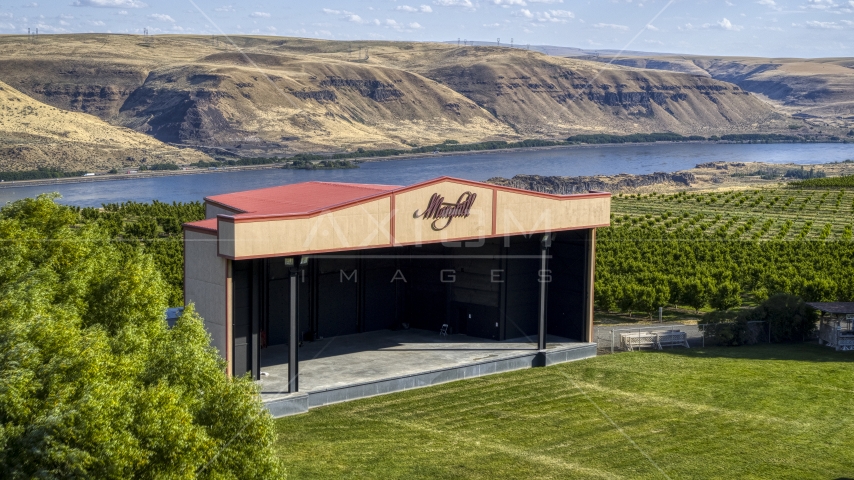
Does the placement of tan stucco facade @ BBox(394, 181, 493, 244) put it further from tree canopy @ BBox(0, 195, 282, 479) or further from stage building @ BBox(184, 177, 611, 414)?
tree canopy @ BBox(0, 195, 282, 479)

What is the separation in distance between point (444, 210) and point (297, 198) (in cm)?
436

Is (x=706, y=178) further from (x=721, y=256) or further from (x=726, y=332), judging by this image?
(x=726, y=332)

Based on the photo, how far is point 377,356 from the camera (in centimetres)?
2773

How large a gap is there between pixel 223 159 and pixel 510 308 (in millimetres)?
138075

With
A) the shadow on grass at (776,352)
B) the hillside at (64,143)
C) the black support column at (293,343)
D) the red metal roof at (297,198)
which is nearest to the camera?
the black support column at (293,343)

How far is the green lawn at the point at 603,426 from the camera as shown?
767 inches

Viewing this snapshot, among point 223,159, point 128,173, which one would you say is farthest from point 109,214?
point 223,159

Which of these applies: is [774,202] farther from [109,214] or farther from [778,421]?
[778,421]

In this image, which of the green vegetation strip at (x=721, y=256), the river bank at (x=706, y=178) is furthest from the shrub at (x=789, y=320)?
the river bank at (x=706, y=178)

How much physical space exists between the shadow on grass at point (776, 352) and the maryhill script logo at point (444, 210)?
8.71m

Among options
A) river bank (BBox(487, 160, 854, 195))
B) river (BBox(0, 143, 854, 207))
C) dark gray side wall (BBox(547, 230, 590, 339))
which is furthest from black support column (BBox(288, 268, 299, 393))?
river (BBox(0, 143, 854, 207))

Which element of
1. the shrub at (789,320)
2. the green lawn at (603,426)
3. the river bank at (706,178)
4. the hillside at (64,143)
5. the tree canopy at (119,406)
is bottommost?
the green lawn at (603,426)

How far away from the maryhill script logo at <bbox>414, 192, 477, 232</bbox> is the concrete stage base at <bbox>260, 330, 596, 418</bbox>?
403 centimetres

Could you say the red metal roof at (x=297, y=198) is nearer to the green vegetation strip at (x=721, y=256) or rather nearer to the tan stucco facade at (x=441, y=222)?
the tan stucco facade at (x=441, y=222)
